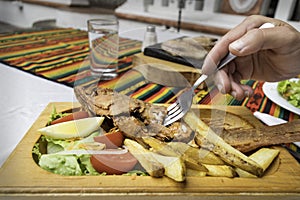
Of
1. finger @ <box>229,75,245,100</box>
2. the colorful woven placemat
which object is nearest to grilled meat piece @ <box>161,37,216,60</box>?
the colorful woven placemat

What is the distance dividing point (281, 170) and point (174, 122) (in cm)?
30

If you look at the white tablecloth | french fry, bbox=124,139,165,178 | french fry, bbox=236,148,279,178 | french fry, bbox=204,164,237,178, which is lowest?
the white tablecloth

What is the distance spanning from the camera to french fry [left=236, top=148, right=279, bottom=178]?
609 millimetres

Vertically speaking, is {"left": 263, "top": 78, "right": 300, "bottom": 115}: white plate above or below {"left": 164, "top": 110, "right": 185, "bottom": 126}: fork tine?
below

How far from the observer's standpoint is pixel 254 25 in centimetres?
93

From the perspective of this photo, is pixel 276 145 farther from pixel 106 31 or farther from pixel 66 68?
pixel 66 68

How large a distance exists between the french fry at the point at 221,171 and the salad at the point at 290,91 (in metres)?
0.58

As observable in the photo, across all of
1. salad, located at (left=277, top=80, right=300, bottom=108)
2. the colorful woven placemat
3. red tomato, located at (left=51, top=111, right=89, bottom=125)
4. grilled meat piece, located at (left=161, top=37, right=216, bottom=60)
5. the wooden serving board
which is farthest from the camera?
grilled meat piece, located at (left=161, top=37, right=216, bottom=60)

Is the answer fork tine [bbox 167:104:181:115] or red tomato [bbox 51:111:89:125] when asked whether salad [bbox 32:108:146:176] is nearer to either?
red tomato [bbox 51:111:89:125]

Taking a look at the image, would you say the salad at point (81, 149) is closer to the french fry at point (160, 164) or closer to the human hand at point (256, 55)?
the french fry at point (160, 164)

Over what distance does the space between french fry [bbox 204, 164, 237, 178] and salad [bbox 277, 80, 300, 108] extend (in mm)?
583

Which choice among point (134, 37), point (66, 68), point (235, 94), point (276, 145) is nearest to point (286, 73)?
point (235, 94)

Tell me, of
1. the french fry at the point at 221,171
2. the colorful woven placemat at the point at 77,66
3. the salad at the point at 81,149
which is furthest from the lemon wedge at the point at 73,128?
the colorful woven placemat at the point at 77,66

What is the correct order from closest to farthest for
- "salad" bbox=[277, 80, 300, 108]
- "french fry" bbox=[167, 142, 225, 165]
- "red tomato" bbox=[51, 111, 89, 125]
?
"french fry" bbox=[167, 142, 225, 165], "red tomato" bbox=[51, 111, 89, 125], "salad" bbox=[277, 80, 300, 108]
